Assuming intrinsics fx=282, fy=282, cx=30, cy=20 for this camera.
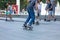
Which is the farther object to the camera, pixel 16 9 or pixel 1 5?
pixel 1 5

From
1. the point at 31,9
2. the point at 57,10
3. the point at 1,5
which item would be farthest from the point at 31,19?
the point at 1,5

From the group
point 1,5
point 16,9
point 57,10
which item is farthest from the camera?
point 1,5

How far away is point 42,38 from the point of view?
29.8 ft

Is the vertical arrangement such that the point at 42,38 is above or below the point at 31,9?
below

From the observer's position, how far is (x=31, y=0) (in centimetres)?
1177

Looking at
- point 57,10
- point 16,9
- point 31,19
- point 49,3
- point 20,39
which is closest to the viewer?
point 20,39

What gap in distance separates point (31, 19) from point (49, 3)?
729 cm

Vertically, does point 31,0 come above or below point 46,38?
above

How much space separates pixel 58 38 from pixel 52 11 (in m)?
10.1

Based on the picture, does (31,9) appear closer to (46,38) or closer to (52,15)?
(46,38)

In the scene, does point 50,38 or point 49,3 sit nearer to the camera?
point 50,38

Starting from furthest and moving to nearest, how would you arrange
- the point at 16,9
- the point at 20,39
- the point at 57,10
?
the point at 16,9 < the point at 57,10 < the point at 20,39

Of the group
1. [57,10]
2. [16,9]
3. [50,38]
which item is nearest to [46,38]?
[50,38]

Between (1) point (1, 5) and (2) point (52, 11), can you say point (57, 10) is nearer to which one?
(2) point (52, 11)
